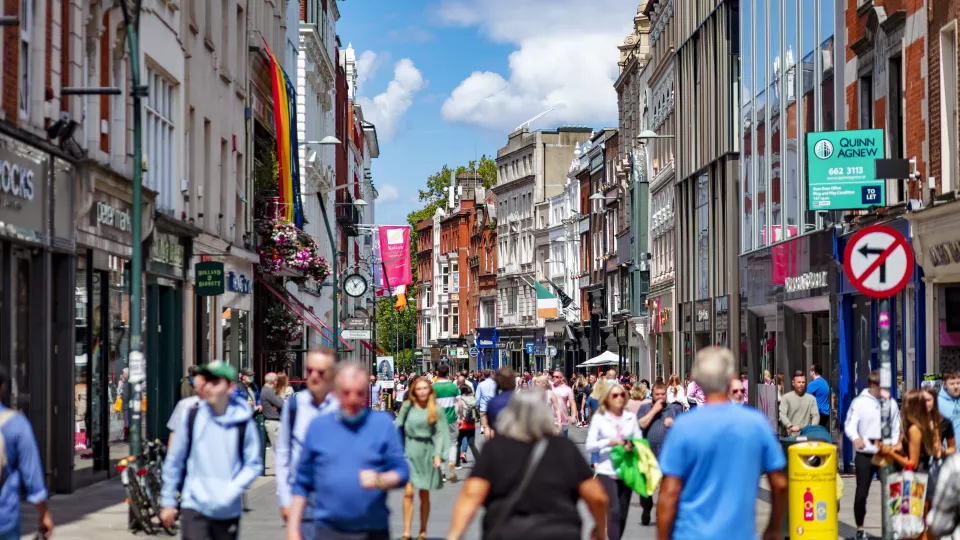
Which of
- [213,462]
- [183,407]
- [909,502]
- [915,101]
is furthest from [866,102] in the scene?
[213,462]

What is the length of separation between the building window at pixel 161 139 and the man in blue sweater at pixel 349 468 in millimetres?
19191

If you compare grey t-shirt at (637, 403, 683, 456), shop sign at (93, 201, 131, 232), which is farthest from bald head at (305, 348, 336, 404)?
shop sign at (93, 201, 131, 232)

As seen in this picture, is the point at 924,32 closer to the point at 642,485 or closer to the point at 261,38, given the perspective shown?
the point at 642,485

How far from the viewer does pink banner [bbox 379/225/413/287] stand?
72875 mm

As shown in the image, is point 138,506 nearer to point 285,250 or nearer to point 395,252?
point 285,250

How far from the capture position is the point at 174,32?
2936cm

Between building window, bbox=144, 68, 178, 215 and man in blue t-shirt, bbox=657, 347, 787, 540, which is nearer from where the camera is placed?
man in blue t-shirt, bbox=657, 347, 787, 540

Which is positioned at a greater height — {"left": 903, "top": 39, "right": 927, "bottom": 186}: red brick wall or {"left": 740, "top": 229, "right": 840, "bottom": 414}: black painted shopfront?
{"left": 903, "top": 39, "right": 927, "bottom": 186}: red brick wall

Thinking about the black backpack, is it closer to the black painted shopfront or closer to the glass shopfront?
the glass shopfront

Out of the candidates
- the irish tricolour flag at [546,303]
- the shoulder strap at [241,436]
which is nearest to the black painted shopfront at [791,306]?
the shoulder strap at [241,436]

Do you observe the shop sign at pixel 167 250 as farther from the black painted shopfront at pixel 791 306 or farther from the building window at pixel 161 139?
the black painted shopfront at pixel 791 306

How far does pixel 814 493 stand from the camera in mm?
15078

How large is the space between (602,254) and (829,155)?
64.5 metres

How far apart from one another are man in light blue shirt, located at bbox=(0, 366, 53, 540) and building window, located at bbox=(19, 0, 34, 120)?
11237 millimetres
